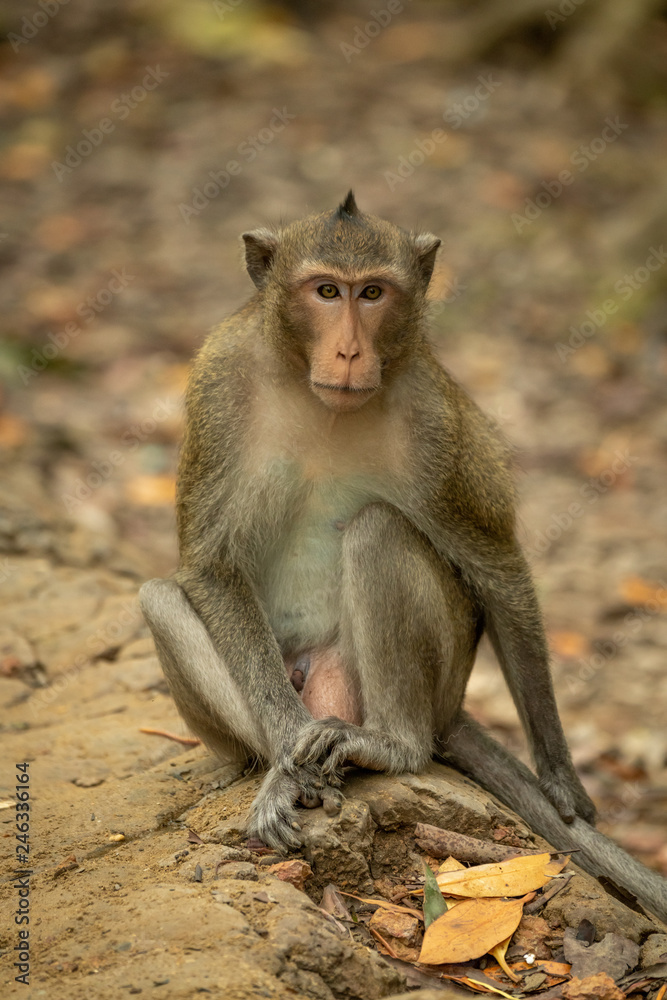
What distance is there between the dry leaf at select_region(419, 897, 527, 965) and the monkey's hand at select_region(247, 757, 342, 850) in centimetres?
56

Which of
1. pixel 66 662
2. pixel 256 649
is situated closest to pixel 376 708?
pixel 256 649

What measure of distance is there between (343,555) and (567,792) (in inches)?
56.8

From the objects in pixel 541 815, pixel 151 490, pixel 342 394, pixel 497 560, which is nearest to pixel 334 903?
pixel 541 815

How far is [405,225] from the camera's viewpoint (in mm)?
11750

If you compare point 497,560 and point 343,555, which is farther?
point 497,560

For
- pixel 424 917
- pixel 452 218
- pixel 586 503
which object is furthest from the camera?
pixel 452 218

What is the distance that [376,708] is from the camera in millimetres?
4398

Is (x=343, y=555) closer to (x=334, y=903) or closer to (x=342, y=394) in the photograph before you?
(x=342, y=394)

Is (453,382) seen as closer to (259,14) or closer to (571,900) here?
(571,900)

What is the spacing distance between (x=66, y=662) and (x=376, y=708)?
221 cm

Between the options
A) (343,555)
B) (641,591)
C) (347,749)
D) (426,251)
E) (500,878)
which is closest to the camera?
(500,878)

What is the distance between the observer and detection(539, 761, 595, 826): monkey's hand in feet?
15.6

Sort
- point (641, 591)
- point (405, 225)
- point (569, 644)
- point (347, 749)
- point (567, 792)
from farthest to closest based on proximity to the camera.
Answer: point (405, 225), point (641, 591), point (569, 644), point (567, 792), point (347, 749)

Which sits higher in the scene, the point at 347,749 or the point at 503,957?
the point at 347,749
